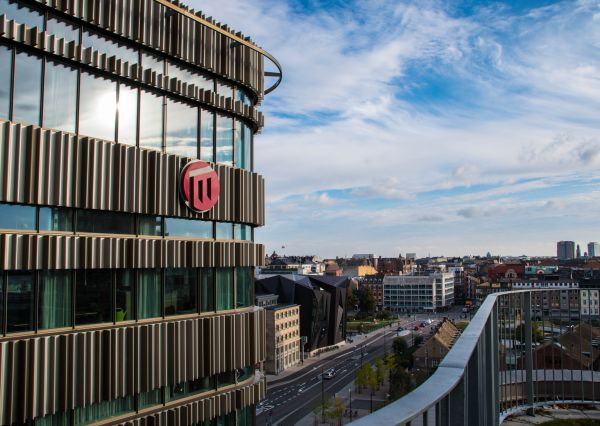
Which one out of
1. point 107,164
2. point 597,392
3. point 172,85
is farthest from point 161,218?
point 597,392

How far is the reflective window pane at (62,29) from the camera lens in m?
13.0

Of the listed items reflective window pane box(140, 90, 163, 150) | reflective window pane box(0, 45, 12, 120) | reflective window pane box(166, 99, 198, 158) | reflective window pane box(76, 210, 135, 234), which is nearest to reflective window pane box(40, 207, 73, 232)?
reflective window pane box(76, 210, 135, 234)

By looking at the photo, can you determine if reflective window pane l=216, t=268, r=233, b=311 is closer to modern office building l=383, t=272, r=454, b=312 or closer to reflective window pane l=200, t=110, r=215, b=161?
reflective window pane l=200, t=110, r=215, b=161

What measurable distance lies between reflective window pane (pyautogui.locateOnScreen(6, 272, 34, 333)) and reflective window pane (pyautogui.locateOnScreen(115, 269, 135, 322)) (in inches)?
93.9

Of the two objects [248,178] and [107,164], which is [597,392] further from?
[107,164]

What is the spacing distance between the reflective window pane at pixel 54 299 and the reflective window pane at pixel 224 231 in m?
5.81

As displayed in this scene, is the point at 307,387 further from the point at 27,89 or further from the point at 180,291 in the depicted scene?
the point at 27,89

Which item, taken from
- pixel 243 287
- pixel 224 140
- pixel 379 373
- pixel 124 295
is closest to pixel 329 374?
pixel 379 373

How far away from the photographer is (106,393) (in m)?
13.3

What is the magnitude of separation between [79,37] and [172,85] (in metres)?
3.13

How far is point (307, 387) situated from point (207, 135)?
240 feet

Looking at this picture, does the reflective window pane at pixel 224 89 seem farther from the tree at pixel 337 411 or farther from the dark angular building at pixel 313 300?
the dark angular building at pixel 313 300

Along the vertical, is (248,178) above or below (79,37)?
below

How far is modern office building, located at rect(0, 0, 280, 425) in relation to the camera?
11930 millimetres
